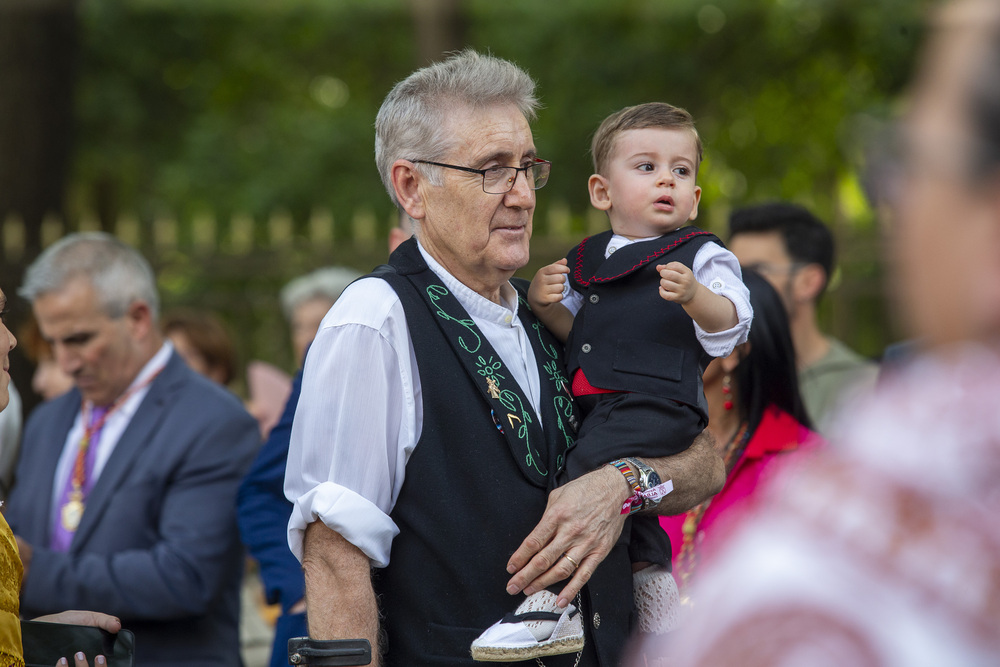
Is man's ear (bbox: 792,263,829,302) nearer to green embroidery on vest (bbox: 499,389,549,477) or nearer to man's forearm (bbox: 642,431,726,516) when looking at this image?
man's forearm (bbox: 642,431,726,516)

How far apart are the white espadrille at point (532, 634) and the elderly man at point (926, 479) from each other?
4.01 ft

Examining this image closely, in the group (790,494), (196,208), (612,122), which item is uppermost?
(612,122)

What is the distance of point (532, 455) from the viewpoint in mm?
2295

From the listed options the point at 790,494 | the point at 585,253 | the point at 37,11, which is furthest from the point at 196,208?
the point at 790,494

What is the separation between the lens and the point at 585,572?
217cm

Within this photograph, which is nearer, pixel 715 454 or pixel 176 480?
pixel 715 454

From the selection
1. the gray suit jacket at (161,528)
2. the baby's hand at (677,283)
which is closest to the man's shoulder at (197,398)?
the gray suit jacket at (161,528)

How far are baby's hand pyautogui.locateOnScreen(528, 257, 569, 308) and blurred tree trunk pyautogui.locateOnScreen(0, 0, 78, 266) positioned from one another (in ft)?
25.6

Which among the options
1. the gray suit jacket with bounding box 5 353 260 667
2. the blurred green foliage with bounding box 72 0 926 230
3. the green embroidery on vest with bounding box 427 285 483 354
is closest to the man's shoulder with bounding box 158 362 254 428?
the gray suit jacket with bounding box 5 353 260 667

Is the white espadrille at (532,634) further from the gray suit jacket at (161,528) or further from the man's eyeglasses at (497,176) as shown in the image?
the gray suit jacket at (161,528)

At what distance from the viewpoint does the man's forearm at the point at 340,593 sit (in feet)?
7.03

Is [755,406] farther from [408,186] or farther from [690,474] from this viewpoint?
[408,186]

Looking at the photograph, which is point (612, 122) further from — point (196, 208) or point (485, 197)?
point (196, 208)

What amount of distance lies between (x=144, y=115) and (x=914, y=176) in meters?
16.0
